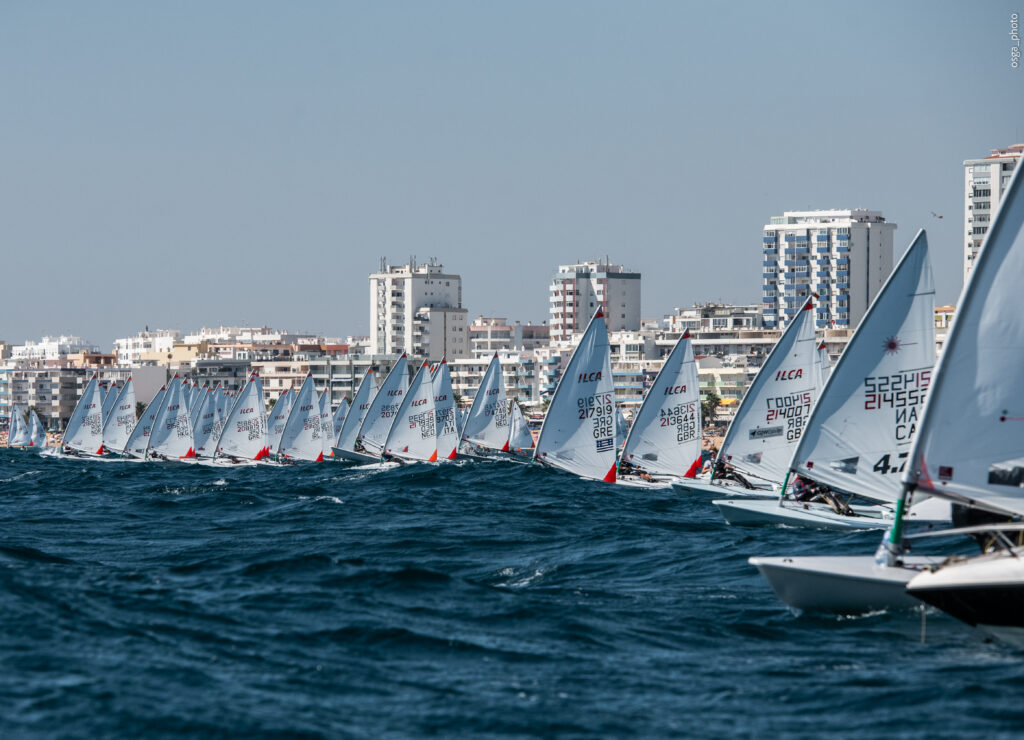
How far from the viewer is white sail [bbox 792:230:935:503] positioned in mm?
27641

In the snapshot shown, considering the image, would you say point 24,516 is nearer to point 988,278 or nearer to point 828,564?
point 828,564

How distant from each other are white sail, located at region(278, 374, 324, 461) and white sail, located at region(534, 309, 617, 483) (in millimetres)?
32942

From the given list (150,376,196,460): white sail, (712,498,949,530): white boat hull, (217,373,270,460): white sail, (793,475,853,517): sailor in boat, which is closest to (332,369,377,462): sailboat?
(217,373,270,460): white sail

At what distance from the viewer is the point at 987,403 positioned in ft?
57.2

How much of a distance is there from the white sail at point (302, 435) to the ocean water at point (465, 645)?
44.4 meters

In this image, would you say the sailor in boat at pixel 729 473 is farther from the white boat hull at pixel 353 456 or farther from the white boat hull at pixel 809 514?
the white boat hull at pixel 353 456

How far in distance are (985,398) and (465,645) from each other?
Result: 732cm

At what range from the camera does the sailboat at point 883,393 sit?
2764 centimetres

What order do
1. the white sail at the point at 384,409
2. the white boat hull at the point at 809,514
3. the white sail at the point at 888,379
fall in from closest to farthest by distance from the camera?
the white sail at the point at 888,379 → the white boat hull at the point at 809,514 → the white sail at the point at 384,409

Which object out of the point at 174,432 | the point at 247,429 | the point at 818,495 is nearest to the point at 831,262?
the point at 174,432

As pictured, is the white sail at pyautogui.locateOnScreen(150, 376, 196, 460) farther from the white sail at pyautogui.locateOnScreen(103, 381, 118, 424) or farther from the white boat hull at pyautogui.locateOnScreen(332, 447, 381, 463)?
the white sail at pyautogui.locateOnScreen(103, 381, 118, 424)

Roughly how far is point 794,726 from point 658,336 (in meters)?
169

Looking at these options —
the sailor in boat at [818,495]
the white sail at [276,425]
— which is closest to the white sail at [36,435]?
the white sail at [276,425]

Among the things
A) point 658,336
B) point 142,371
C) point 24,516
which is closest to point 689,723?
point 24,516
